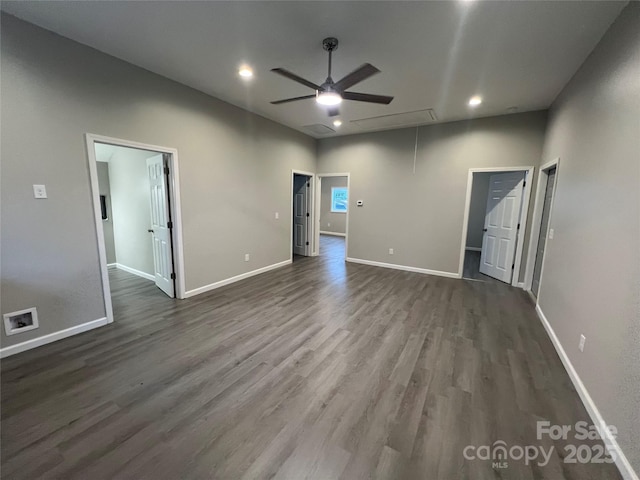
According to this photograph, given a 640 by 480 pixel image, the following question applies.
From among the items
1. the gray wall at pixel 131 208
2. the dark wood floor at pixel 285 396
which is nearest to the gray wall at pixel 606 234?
the dark wood floor at pixel 285 396

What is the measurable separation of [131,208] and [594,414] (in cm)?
633

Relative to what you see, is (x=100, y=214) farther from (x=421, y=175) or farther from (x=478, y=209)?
(x=478, y=209)

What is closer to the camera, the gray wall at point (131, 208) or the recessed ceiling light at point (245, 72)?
the recessed ceiling light at point (245, 72)

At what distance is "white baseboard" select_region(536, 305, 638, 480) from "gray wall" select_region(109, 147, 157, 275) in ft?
18.1

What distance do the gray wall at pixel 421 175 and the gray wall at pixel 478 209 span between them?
301 centimetres

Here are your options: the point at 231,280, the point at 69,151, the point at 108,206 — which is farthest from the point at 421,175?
the point at 108,206

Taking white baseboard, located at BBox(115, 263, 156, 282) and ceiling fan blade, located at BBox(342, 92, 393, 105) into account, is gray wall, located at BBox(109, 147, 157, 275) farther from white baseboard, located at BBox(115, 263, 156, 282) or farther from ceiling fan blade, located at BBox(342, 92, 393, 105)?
ceiling fan blade, located at BBox(342, 92, 393, 105)

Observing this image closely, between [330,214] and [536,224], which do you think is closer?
[536,224]

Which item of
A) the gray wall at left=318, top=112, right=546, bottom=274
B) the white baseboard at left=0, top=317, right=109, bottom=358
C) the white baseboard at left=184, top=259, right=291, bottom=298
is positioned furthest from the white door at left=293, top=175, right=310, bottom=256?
the white baseboard at left=0, top=317, right=109, bottom=358

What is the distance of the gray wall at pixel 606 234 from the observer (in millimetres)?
1559

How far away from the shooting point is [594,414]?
71.0 inches

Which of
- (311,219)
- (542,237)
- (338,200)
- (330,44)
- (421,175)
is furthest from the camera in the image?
(338,200)

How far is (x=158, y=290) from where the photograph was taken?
414 cm

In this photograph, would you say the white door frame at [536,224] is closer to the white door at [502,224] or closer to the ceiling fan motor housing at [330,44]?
the white door at [502,224]
